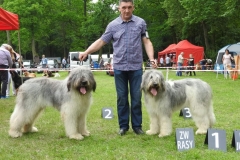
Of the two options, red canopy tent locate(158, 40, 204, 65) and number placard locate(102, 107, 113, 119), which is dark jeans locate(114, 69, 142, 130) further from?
red canopy tent locate(158, 40, 204, 65)

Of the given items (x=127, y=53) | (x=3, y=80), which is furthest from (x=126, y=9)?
(x=3, y=80)

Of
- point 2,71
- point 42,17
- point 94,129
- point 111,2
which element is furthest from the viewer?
point 42,17

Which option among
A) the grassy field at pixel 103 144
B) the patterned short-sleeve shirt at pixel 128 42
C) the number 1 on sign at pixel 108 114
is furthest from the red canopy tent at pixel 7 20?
the patterned short-sleeve shirt at pixel 128 42

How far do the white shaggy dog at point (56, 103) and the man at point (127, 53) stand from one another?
580 mm

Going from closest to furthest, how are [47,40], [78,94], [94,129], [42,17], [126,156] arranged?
[126,156]
[78,94]
[94,129]
[42,17]
[47,40]

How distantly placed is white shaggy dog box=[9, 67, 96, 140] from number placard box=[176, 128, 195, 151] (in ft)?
4.45

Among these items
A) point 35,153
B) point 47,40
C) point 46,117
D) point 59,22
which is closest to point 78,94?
point 35,153

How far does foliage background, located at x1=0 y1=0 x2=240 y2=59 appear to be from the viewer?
2312 cm

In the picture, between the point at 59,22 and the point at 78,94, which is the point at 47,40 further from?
the point at 78,94

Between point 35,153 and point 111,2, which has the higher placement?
point 111,2

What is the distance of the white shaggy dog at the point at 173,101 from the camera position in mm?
4676

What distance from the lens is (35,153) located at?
400 centimetres

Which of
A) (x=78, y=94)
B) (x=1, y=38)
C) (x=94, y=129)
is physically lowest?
(x=94, y=129)

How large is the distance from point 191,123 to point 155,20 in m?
31.4
